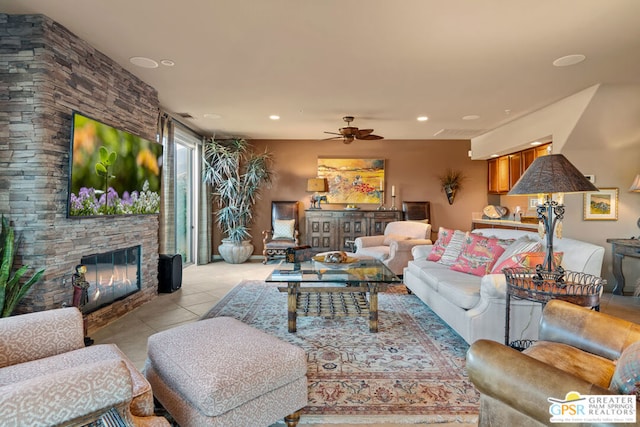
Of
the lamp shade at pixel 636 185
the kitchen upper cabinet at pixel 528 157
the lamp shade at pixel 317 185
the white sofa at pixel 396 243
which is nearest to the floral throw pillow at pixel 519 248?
the white sofa at pixel 396 243

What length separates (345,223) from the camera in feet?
21.4

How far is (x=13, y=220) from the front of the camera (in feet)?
8.25

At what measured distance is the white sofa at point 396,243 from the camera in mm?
4781

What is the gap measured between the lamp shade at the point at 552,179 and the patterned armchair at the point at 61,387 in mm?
2394

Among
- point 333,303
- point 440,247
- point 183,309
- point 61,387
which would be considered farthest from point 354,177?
point 61,387

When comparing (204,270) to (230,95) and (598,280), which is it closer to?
(230,95)

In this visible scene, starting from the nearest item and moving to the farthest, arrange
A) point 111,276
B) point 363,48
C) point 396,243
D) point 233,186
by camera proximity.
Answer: point 363,48 < point 111,276 < point 396,243 < point 233,186

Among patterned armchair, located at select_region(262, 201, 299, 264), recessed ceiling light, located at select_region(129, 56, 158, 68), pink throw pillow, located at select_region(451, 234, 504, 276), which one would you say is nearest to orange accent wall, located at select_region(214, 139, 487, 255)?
patterned armchair, located at select_region(262, 201, 299, 264)

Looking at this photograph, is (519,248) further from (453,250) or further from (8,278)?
(8,278)

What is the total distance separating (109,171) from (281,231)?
377 centimetres

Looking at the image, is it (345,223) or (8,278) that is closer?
(8,278)

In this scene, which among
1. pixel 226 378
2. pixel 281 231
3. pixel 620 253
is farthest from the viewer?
pixel 281 231

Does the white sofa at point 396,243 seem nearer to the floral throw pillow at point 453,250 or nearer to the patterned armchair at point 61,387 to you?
the floral throw pillow at point 453,250

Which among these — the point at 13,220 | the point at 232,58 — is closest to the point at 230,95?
the point at 232,58
